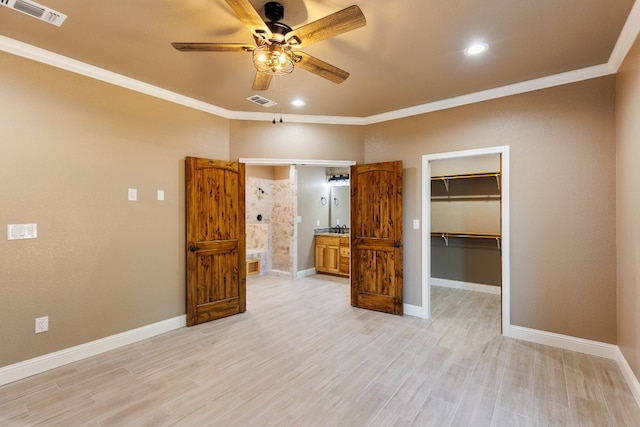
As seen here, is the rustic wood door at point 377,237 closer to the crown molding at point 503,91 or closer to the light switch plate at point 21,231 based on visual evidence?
the crown molding at point 503,91

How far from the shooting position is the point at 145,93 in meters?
3.39

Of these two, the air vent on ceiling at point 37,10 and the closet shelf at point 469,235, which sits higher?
the air vent on ceiling at point 37,10

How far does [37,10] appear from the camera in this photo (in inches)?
84.4

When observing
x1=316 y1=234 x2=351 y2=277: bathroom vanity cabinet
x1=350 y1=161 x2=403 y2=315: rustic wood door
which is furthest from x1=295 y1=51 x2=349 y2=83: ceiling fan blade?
x1=316 y1=234 x2=351 y2=277: bathroom vanity cabinet

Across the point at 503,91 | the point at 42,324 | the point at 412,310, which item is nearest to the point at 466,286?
the point at 412,310

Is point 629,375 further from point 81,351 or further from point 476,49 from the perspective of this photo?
point 81,351

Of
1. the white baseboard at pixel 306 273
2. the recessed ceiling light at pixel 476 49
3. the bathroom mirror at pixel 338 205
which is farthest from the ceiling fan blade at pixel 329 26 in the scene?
the bathroom mirror at pixel 338 205

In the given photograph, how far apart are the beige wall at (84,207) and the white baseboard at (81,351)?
0.18ft

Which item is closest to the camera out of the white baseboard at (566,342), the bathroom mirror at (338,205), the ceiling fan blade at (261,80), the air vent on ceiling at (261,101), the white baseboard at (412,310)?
the ceiling fan blade at (261,80)

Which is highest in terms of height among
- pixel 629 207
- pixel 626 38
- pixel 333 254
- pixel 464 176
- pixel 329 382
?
pixel 626 38

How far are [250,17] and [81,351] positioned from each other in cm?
332

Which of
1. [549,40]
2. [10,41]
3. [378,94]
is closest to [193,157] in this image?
[10,41]

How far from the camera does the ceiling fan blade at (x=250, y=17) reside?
5.53 ft

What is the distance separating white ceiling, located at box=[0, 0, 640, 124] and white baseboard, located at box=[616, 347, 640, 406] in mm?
2633
